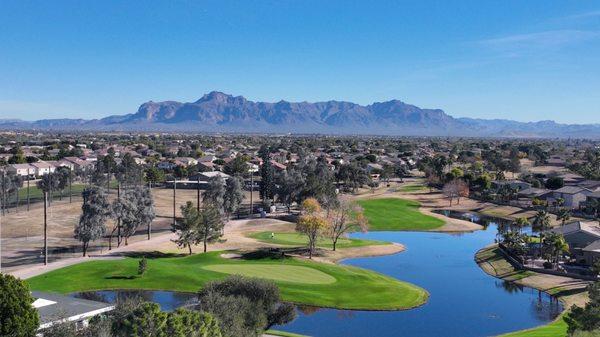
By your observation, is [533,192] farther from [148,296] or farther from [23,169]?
[23,169]

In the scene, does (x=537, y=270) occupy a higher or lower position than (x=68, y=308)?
lower

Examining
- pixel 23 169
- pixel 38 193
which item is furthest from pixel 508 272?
pixel 23 169

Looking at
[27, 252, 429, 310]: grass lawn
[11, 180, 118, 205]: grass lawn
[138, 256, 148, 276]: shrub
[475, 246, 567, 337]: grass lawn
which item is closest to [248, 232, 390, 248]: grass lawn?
[27, 252, 429, 310]: grass lawn

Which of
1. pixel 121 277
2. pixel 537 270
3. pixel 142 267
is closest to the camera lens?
pixel 121 277

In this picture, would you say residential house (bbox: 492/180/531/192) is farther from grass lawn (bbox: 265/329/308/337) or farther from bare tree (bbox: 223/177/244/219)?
grass lawn (bbox: 265/329/308/337)

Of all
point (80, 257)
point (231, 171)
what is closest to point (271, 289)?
point (80, 257)

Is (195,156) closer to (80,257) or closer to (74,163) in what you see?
(74,163)
